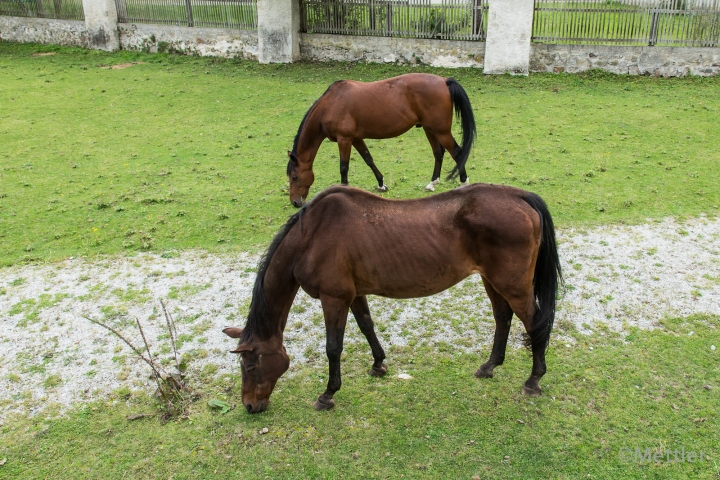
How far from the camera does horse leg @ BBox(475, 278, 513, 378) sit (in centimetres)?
433

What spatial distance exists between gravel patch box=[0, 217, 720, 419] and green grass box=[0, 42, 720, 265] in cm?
56

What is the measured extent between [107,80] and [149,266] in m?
10.5

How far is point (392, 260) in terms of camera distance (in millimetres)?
4102

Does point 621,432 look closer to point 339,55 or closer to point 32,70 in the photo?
point 339,55

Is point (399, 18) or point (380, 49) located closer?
point (399, 18)

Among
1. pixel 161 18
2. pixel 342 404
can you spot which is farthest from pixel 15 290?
pixel 161 18

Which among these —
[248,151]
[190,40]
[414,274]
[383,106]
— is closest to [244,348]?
[414,274]

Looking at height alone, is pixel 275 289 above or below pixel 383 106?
below

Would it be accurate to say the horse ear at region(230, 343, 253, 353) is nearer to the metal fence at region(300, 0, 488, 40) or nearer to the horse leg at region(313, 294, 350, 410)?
the horse leg at region(313, 294, 350, 410)

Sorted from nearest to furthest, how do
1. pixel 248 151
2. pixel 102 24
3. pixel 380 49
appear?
pixel 248 151
pixel 380 49
pixel 102 24

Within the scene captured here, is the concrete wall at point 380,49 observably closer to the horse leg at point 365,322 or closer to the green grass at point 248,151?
the green grass at point 248,151

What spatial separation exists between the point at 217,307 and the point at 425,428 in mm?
2640

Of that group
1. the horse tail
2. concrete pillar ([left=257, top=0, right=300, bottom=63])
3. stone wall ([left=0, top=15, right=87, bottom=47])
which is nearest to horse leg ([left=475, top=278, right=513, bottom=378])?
the horse tail

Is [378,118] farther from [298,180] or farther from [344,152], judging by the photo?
[298,180]
